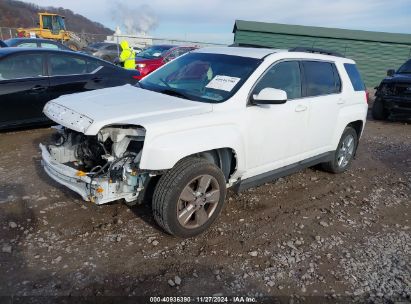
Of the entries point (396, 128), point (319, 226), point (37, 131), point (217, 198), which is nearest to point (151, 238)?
point (217, 198)

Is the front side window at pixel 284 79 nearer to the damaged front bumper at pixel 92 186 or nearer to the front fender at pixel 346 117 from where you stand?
the front fender at pixel 346 117

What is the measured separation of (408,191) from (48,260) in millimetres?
4845

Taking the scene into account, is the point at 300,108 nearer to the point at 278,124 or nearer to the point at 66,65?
the point at 278,124

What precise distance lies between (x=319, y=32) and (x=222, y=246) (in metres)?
18.6

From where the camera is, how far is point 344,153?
5605 mm

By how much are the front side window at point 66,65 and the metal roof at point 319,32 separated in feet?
43.7

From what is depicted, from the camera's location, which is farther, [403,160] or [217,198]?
[403,160]

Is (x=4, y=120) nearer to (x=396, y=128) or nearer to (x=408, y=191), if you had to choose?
(x=408, y=191)

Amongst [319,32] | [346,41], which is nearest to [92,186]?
[319,32]

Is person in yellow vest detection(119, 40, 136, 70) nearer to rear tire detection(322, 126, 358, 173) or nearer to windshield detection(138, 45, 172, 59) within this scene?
windshield detection(138, 45, 172, 59)

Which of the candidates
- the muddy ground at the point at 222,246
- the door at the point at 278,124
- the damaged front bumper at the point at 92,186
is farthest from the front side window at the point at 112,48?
the damaged front bumper at the point at 92,186

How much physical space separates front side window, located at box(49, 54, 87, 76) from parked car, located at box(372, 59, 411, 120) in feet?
26.6

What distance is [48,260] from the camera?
10.0 feet

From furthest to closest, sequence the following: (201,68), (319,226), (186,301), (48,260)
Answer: (201,68) → (319,226) → (48,260) → (186,301)
